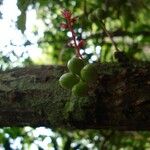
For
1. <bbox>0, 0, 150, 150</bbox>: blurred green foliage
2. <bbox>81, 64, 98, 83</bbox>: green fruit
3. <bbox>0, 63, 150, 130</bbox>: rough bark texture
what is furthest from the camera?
<bbox>0, 0, 150, 150</bbox>: blurred green foliage

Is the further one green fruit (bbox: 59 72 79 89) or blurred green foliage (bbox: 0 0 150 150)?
blurred green foliage (bbox: 0 0 150 150)

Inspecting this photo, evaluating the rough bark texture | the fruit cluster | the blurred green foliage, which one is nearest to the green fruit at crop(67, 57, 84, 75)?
the fruit cluster

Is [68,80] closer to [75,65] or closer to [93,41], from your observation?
[75,65]

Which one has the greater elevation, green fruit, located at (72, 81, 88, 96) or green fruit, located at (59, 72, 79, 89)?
green fruit, located at (59, 72, 79, 89)

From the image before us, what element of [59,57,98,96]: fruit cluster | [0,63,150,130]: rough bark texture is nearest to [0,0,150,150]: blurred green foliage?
[0,63,150,130]: rough bark texture

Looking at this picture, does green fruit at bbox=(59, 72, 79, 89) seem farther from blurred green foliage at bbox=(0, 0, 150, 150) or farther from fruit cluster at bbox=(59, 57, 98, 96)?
blurred green foliage at bbox=(0, 0, 150, 150)

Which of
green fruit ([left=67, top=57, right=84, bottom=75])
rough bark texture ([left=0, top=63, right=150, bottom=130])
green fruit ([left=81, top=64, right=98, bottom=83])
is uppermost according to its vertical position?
green fruit ([left=67, top=57, right=84, bottom=75])

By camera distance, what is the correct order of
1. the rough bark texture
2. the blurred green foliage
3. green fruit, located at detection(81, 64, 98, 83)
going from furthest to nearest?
the blurred green foliage → the rough bark texture → green fruit, located at detection(81, 64, 98, 83)
